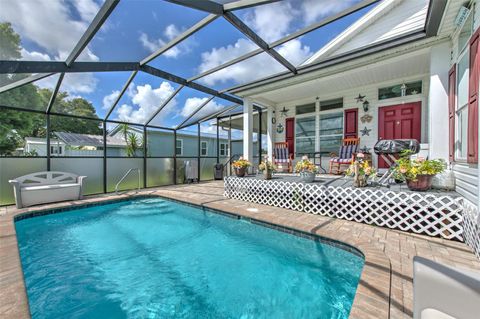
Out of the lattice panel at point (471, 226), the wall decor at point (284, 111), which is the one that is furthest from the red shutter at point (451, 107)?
the wall decor at point (284, 111)

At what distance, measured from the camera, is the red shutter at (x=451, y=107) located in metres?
3.44

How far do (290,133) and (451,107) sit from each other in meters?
4.83

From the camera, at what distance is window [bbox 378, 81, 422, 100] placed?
559 centimetres

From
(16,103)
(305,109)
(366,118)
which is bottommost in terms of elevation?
(366,118)

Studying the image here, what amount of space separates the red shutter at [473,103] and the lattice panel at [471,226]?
589mm

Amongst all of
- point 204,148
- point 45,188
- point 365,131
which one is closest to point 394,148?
point 365,131

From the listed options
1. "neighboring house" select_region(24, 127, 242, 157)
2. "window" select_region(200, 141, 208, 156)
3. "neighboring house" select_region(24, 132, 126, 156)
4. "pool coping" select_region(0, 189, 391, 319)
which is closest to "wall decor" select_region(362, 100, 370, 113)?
"pool coping" select_region(0, 189, 391, 319)

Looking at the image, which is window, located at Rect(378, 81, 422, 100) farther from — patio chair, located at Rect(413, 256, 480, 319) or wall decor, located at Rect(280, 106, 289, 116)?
patio chair, located at Rect(413, 256, 480, 319)

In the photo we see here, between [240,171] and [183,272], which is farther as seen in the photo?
[240,171]

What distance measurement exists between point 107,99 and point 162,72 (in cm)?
247

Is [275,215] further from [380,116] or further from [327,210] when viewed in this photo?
[380,116]

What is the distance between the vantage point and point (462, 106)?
10.0ft

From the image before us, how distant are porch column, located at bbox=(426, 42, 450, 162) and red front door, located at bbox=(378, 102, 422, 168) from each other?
2.04m

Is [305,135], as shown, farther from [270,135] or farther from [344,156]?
[344,156]
